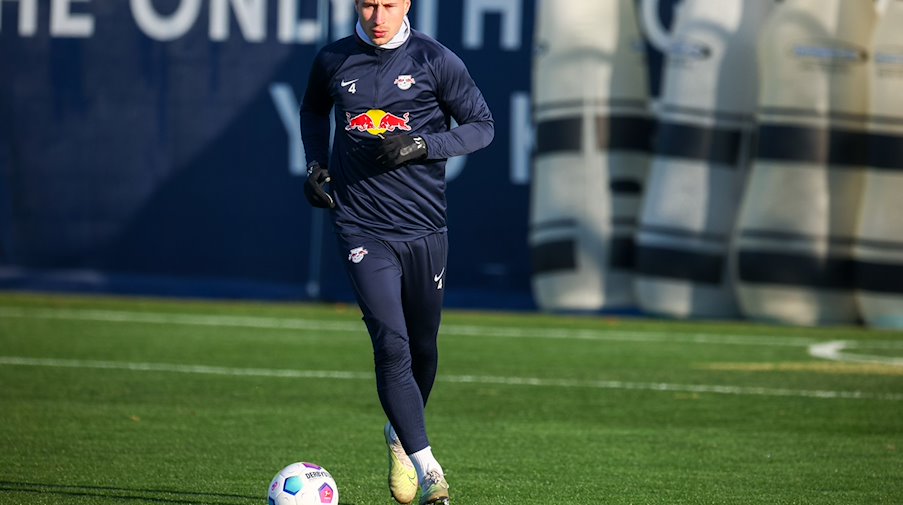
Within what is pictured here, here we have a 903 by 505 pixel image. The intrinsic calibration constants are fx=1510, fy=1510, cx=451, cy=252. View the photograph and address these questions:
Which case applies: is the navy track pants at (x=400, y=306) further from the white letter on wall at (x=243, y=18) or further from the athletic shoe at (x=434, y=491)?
the white letter on wall at (x=243, y=18)

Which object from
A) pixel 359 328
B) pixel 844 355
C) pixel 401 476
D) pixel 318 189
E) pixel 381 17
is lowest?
pixel 359 328

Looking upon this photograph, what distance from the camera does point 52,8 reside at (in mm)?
17281

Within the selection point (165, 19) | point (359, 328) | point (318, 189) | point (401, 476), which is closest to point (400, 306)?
point (318, 189)

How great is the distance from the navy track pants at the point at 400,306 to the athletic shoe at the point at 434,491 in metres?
0.15

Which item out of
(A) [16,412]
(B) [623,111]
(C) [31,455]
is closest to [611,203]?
(B) [623,111]

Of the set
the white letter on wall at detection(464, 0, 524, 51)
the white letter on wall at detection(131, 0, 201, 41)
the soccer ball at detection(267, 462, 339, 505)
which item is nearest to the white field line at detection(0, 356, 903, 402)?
the soccer ball at detection(267, 462, 339, 505)

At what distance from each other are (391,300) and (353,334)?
776 cm

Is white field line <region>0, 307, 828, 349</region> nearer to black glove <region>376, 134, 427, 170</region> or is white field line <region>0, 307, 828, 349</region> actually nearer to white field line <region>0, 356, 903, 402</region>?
white field line <region>0, 356, 903, 402</region>

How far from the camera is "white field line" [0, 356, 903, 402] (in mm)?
9492

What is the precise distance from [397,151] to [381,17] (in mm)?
510

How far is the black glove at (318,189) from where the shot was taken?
543 centimetres

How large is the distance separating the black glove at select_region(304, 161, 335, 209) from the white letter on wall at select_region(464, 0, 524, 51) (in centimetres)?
1057

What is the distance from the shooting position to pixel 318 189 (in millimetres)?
5422

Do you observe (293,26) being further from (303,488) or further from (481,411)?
(303,488)
